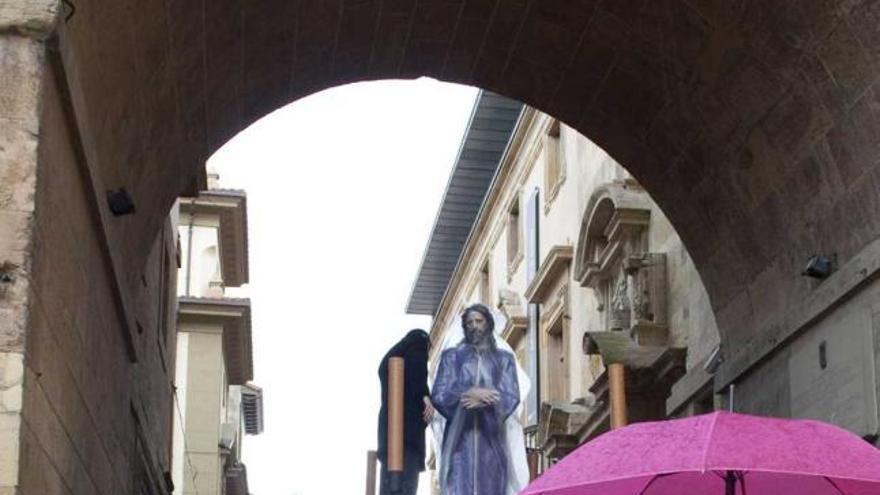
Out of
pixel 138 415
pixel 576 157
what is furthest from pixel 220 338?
pixel 138 415

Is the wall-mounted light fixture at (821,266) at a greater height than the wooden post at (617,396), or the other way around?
the wall-mounted light fixture at (821,266)

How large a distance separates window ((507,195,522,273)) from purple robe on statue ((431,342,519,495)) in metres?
20.5

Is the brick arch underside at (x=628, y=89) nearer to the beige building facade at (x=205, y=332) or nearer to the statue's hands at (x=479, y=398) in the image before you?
the statue's hands at (x=479, y=398)

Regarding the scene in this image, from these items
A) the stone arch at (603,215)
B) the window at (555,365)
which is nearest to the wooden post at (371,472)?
the stone arch at (603,215)

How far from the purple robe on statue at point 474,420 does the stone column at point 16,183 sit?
6.01 m

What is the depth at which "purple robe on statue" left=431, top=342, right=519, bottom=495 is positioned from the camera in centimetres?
1389

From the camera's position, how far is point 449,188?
39188 millimetres

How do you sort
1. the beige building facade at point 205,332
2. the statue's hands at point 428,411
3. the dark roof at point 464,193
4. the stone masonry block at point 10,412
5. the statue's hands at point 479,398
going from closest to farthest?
the stone masonry block at point 10,412, the statue's hands at point 479,398, the statue's hands at point 428,411, the dark roof at point 464,193, the beige building facade at point 205,332

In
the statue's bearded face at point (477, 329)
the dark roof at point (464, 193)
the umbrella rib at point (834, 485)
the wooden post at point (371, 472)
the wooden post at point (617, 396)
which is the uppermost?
the dark roof at point (464, 193)

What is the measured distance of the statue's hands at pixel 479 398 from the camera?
1379 centimetres

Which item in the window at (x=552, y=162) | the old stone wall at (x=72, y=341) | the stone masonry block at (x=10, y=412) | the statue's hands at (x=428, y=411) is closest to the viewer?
the stone masonry block at (x=10, y=412)

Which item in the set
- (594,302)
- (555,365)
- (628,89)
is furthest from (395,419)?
(555,365)

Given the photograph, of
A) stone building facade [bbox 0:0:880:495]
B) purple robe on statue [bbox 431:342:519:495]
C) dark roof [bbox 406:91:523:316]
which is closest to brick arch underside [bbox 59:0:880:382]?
stone building facade [bbox 0:0:880:495]

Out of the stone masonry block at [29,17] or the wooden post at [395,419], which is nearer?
the stone masonry block at [29,17]
